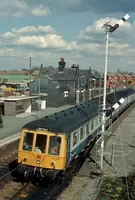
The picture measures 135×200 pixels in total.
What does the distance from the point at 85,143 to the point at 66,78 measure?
31.9 metres

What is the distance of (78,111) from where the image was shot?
17.1m

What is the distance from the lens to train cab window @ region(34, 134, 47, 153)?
1234 centimetres

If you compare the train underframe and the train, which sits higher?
the train

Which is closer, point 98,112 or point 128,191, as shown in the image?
point 128,191

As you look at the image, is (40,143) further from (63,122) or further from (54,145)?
(63,122)

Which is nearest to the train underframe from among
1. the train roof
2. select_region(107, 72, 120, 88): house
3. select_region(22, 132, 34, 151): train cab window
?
select_region(22, 132, 34, 151): train cab window

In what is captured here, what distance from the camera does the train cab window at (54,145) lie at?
12.2m

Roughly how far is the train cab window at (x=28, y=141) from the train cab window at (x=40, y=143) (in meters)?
0.28

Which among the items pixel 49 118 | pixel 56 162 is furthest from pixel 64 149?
pixel 49 118

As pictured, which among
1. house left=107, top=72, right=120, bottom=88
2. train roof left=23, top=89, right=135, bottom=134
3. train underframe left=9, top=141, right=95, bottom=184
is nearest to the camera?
train underframe left=9, top=141, right=95, bottom=184

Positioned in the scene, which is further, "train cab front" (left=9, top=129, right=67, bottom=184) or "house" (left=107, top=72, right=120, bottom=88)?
"house" (left=107, top=72, right=120, bottom=88)

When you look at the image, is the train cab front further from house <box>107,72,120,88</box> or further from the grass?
house <box>107,72,120,88</box>

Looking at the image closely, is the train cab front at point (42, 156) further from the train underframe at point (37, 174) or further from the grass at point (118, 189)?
the grass at point (118, 189)

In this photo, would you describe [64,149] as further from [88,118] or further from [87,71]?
[87,71]
